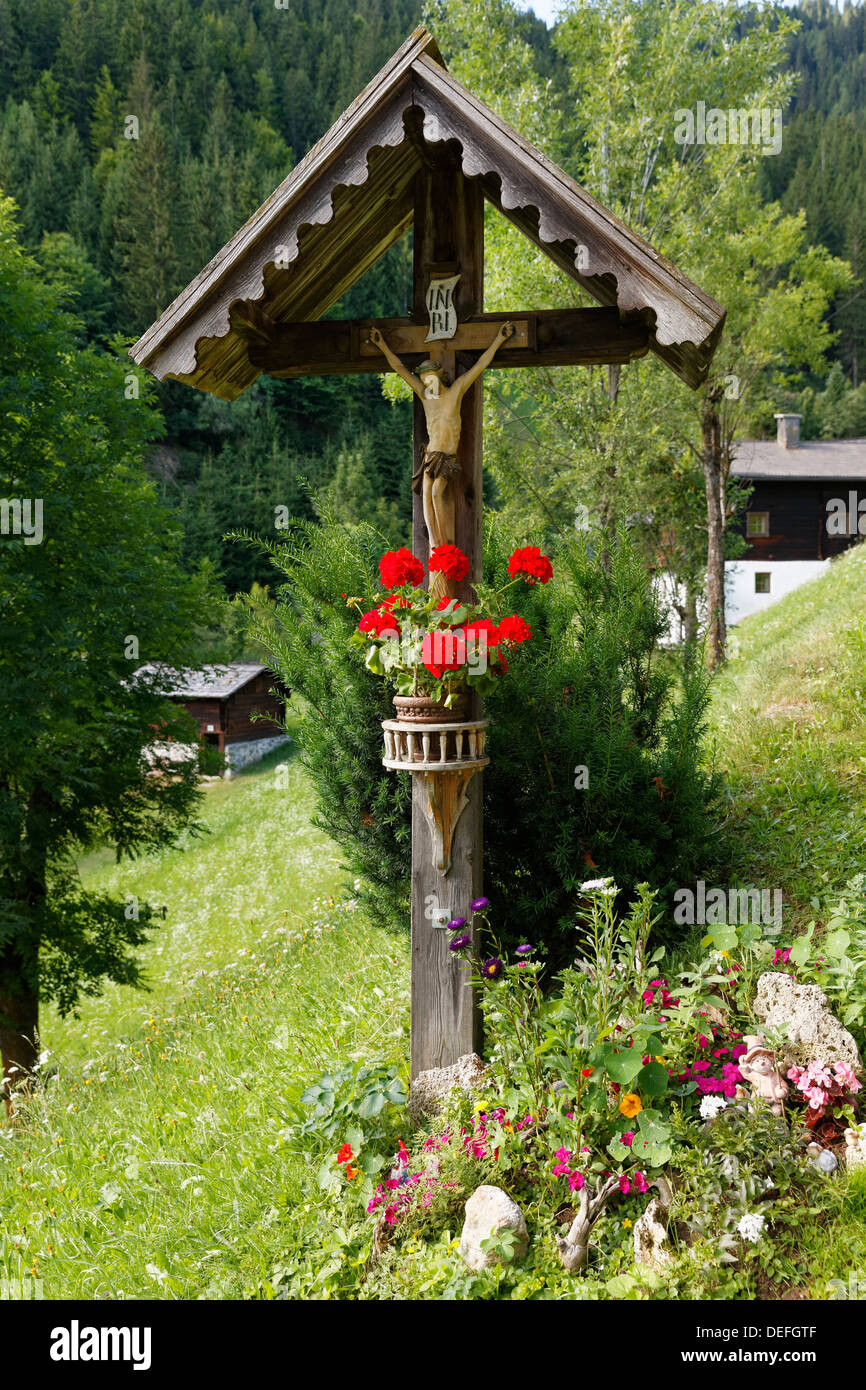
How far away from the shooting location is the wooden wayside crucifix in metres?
3.42

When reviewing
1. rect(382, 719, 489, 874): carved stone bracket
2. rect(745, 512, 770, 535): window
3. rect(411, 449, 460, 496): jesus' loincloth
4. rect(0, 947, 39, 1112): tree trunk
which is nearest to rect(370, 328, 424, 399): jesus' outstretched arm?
rect(411, 449, 460, 496): jesus' loincloth

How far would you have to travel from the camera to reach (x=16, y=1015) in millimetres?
10180

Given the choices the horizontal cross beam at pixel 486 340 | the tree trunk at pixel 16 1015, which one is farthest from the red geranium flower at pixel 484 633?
the tree trunk at pixel 16 1015

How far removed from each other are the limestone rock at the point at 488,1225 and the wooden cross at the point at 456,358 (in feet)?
2.21

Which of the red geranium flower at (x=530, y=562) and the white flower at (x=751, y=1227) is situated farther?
the red geranium flower at (x=530, y=562)

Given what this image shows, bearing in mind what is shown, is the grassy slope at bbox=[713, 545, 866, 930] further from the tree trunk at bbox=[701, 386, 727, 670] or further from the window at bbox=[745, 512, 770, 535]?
the window at bbox=[745, 512, 770, 535]

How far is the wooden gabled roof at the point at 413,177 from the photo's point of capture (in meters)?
3.36

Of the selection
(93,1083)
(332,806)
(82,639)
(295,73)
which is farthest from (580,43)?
(295,73)

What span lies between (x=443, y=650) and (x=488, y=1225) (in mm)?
2022

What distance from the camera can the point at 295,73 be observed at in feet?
240

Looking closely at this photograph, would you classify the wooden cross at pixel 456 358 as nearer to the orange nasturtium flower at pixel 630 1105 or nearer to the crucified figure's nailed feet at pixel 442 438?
the crucified figure's nailed feet at pixel 442 438

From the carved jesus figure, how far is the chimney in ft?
111

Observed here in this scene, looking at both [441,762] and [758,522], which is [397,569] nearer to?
[441,762]

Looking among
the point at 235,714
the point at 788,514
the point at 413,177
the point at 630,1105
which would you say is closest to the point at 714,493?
the point at 413,177
